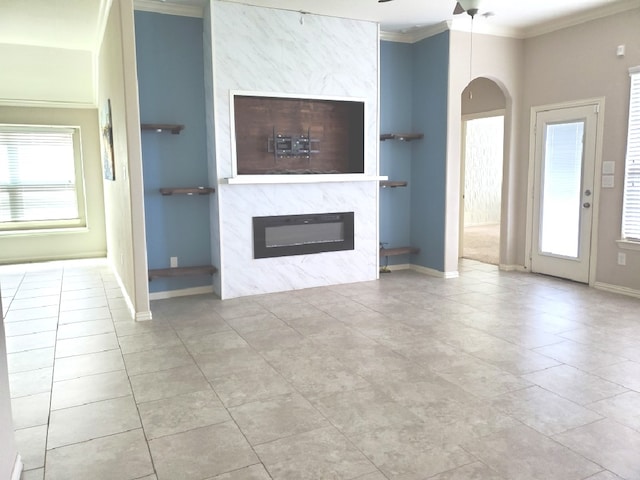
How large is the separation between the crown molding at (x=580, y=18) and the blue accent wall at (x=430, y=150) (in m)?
1.16

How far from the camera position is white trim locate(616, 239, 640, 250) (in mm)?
4982

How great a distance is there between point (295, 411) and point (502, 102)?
533 centimetres

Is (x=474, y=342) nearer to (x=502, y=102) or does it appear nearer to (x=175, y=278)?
(x=175, y=278)

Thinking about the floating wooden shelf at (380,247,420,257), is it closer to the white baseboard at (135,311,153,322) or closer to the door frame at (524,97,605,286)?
the door frame at (524,97,605,286)

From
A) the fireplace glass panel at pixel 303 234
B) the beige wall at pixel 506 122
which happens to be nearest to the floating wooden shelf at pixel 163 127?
the fireplace glass panel at pixel 303 234

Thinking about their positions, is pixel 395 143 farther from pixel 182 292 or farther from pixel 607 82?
pixel 182 292

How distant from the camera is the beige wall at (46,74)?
6.20m

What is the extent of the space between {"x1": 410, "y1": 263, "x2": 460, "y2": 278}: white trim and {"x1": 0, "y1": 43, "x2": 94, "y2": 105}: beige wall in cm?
527

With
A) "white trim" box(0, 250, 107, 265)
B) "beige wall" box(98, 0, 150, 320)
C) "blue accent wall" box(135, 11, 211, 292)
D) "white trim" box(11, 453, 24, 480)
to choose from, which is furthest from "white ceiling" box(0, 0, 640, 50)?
"white trim" box(11, 453, 24, 480)

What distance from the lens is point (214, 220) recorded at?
519 centimetres

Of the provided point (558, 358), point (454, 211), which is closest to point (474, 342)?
point (558, 358)

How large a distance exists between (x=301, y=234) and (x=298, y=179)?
0.63 metres

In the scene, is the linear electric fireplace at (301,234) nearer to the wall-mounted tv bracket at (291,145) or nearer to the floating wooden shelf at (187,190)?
the floating wooden shelf at (187,190)

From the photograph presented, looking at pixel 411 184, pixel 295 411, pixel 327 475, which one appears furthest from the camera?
pixel 411 184
